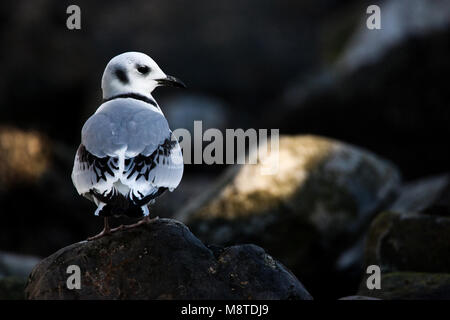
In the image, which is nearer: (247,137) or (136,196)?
(136,196)

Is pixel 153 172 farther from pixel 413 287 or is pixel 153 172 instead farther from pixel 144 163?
pixel 413 287

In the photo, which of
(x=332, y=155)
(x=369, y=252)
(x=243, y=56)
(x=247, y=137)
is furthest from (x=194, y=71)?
(x=369, y=252)

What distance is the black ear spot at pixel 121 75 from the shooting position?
6113mm

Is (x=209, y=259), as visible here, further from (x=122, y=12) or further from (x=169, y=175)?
(x=122, y=12)

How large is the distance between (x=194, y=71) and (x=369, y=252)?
1409cm

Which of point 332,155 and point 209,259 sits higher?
point 332,155

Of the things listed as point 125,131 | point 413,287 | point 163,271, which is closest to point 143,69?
point 125,131

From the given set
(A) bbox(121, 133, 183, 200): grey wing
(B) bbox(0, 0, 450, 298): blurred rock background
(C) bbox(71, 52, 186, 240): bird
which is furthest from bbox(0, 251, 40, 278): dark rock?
(A) bbox(121, 133, 183, 200): grey wing

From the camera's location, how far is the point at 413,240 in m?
6.86

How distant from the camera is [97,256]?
524 cm


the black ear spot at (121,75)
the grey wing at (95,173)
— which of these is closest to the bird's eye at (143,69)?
the black ear spot at (121,75)

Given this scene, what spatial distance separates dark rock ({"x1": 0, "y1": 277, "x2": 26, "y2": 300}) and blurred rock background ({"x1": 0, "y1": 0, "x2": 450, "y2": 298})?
4.54ft

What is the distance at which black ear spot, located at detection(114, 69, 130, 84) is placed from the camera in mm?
6113
